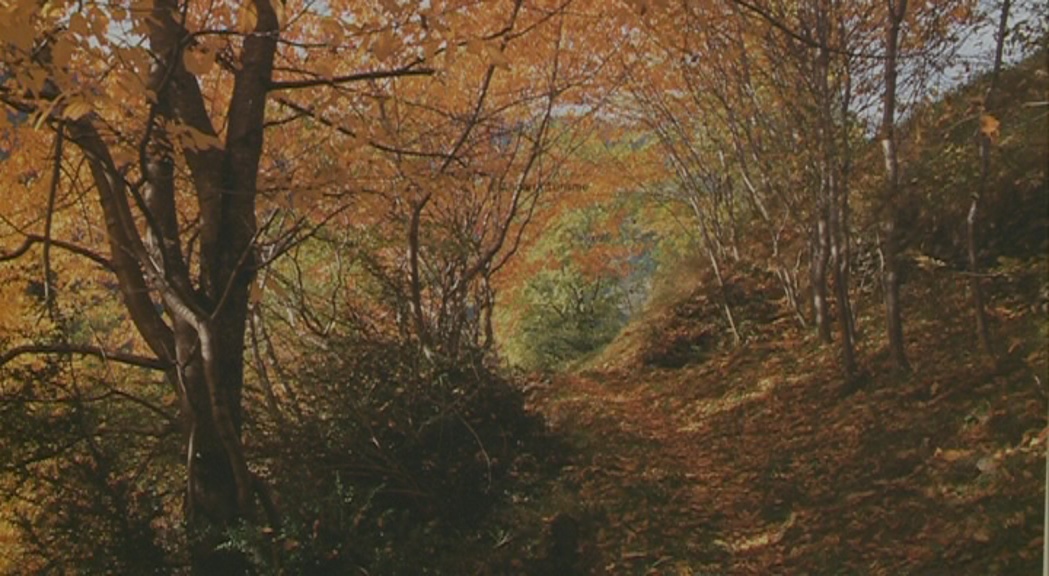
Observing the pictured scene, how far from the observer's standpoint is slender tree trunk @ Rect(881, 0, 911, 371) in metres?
7.58

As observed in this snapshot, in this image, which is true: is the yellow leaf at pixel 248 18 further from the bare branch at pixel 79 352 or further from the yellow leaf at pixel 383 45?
the bare branch at pixel 79 352

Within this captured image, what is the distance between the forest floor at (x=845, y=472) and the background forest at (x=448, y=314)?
0.04 m

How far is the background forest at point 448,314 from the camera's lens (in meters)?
4.75

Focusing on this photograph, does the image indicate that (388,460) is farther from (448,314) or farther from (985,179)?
(985,179)

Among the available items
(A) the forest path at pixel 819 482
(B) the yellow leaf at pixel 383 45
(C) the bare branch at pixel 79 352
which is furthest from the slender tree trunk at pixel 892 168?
(C) the bare branch at pixel 79 352

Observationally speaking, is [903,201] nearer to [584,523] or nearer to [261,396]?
[584,523]

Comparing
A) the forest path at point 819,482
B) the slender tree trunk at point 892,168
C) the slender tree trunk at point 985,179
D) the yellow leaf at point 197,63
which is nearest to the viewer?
the yellow leaf at point 197,63

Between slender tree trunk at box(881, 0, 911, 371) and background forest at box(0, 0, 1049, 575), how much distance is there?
0.04 m

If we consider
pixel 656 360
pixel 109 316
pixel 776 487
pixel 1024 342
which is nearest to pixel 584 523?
pixel 776 487

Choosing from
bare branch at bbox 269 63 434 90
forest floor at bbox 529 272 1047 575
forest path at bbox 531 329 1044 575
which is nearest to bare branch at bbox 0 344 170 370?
bare branch at bbox 269 63 434 90

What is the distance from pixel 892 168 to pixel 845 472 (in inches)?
117

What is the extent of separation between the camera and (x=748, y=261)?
16.8 metres

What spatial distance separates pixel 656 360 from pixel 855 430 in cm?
776

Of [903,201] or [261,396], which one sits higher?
[903,201]
